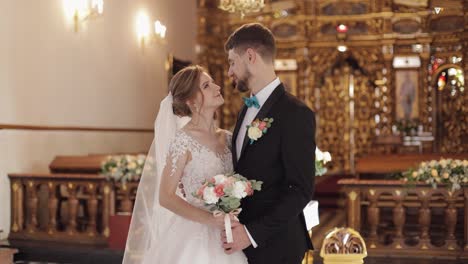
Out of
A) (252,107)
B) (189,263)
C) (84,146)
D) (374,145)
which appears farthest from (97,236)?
(374,145)

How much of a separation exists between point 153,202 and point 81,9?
21.4 ft

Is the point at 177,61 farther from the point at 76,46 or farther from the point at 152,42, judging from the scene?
the point at 76,46

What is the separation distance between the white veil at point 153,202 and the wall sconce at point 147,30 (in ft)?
28.4

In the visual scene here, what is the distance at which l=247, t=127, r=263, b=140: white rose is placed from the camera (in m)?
2.85

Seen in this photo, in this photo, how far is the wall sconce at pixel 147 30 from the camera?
12.4 metres

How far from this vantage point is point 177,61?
14.5 m

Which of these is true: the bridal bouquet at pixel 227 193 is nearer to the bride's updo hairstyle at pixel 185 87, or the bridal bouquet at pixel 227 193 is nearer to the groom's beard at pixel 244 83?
the groom's beard at pixel 244 83

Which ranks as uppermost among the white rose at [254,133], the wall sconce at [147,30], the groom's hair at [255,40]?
the wall sconce at [147,30]

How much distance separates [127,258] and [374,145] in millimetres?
11617

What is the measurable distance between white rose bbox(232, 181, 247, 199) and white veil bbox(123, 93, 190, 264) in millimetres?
836

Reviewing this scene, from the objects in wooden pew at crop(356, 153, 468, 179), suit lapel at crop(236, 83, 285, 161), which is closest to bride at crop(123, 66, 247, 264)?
suit lapel at crop(236, 83, 285, 161)

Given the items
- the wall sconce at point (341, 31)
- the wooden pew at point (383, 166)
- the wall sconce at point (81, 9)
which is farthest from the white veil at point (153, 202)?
the wall sconce at point (341, 31)

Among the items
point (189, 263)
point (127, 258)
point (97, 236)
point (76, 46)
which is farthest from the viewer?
point (76, 46)

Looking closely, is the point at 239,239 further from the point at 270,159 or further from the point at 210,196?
the point at 270,159
